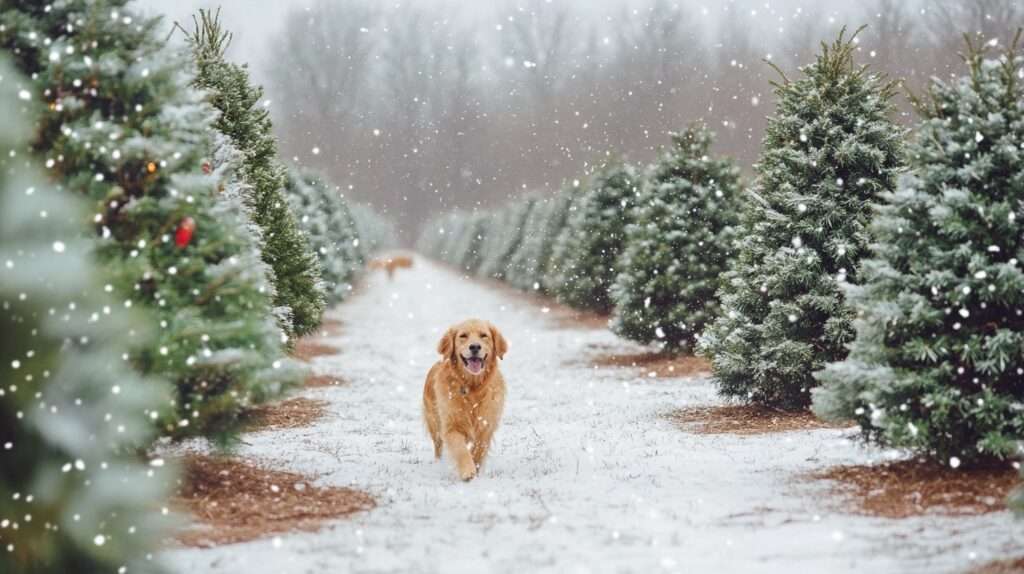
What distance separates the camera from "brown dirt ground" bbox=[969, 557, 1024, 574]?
14.6ft

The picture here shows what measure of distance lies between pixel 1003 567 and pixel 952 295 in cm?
235

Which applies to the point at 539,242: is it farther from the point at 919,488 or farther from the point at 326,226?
the point at 919,488

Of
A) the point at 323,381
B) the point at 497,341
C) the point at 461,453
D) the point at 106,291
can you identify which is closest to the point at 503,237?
the point at 323,381

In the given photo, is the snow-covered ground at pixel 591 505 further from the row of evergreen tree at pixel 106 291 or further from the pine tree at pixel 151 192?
the pine tree at pixel 151 192

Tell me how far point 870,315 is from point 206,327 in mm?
4722

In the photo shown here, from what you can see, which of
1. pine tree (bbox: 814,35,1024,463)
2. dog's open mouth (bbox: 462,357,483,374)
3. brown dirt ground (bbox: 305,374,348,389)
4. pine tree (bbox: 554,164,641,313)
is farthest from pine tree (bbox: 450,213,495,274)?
pine tree (bbox: 814,35,1024,463)

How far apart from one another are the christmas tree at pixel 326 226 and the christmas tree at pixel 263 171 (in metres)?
5.69

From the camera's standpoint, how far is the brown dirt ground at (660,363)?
1424 centimetres

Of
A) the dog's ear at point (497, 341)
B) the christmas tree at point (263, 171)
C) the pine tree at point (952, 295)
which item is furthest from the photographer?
the christmas tree at point (263, 171)

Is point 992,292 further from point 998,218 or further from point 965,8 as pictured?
point 965,8

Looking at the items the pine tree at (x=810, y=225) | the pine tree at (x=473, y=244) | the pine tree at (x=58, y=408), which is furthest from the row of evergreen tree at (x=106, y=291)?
the pine tree at (x=473, y=244)

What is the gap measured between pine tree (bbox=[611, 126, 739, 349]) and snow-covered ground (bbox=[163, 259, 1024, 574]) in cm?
281

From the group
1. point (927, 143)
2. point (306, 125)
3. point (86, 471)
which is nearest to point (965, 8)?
point (927, 143)

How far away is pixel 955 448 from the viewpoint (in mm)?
6320
